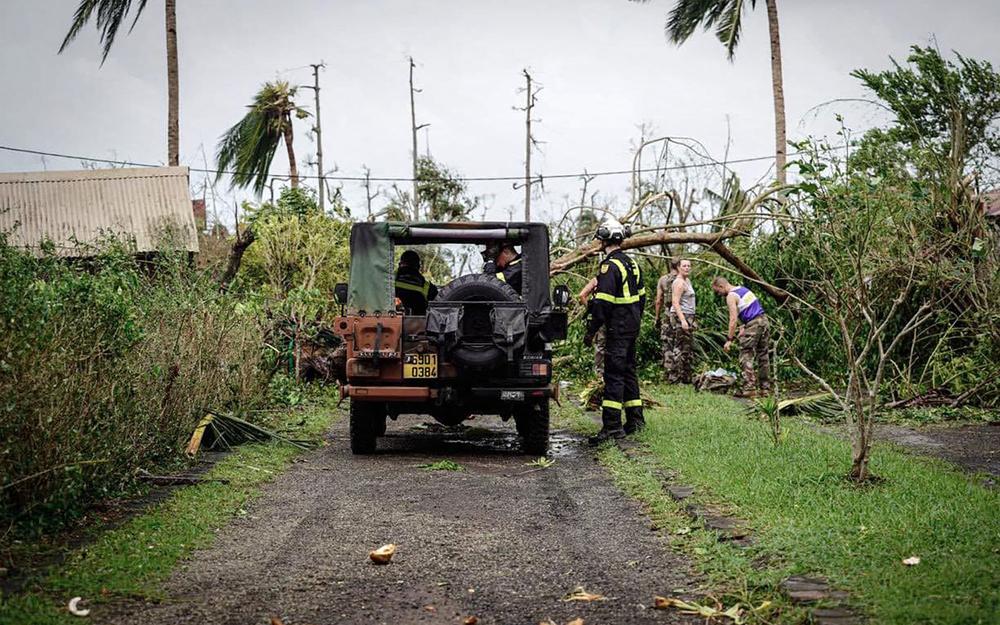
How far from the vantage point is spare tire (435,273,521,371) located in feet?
34.1

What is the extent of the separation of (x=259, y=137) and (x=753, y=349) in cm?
2540

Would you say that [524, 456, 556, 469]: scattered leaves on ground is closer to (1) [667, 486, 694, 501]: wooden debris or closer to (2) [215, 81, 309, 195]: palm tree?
(1) [667, 486, 694, 501]: wooden debris

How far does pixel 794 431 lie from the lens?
11.6m

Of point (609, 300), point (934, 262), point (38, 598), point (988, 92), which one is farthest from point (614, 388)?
point (988, 92)

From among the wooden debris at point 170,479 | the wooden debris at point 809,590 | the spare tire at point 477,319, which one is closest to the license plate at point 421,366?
the spare tire at point 477,319

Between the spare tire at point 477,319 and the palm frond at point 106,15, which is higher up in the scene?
the palm frond at point 106,15

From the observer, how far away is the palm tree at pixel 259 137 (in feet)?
120

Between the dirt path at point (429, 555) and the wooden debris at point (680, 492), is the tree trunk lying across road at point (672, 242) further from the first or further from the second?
the wooden debris at point (680, 492)

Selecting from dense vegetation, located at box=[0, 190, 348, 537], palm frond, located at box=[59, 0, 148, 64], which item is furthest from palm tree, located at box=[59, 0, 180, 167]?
dense vegetation, located at box=[0, 190, 348, 537]

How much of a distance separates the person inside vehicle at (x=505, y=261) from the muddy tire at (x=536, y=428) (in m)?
1.43

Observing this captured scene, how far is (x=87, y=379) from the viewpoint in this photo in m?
7.03

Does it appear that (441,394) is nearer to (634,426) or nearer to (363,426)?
(363,426)

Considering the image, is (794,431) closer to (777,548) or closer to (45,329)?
(777,548)

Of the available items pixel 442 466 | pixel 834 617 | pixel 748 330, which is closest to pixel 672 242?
pixel 748 330
